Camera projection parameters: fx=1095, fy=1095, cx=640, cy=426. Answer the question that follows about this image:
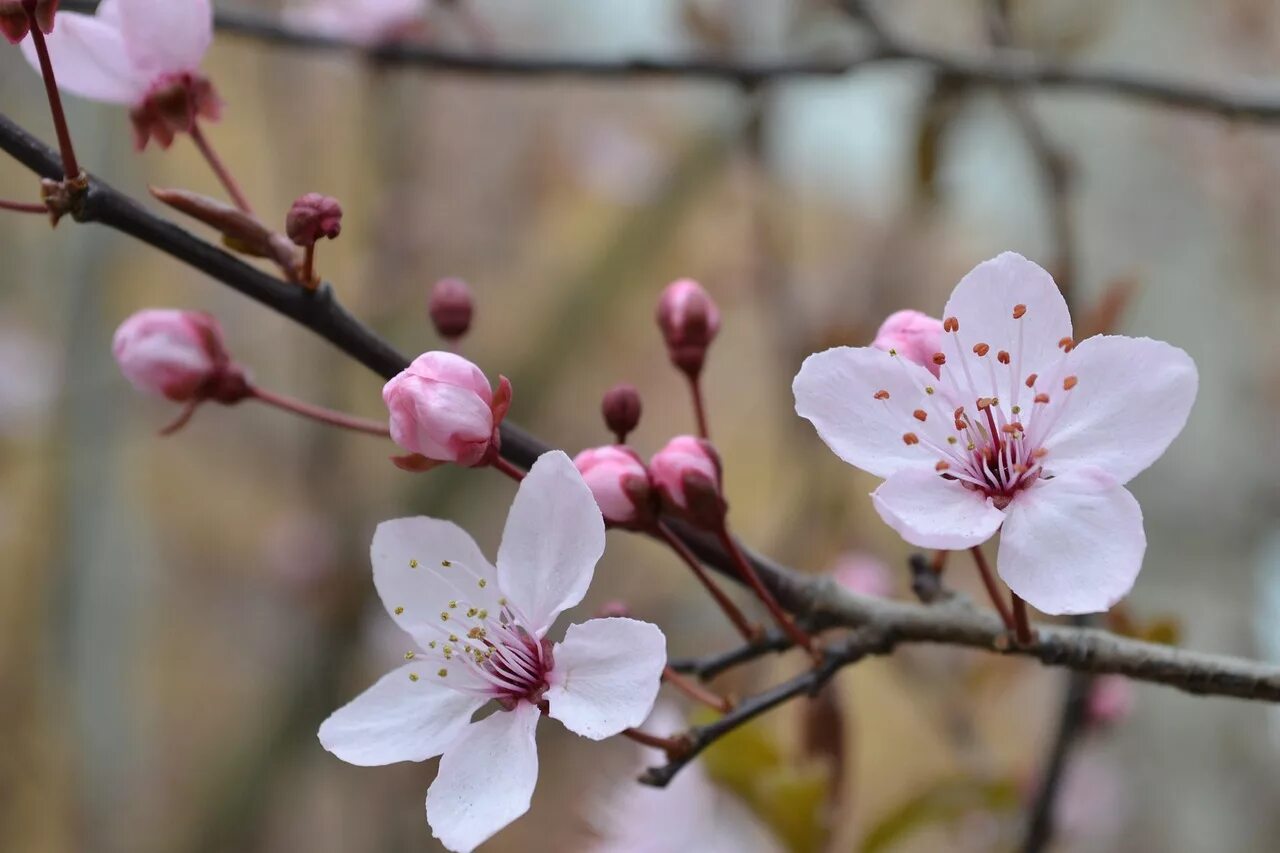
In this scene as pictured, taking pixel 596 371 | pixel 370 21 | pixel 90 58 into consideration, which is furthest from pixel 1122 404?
pixel 596 371

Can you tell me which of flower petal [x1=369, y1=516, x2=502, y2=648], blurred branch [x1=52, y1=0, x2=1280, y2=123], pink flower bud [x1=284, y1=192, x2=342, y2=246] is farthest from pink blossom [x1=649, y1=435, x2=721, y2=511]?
blurred branch [x1=52, y1=0, x2=1280, y2=123]

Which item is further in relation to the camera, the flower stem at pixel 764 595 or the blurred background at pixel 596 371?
the blurred background at pixel 596 371

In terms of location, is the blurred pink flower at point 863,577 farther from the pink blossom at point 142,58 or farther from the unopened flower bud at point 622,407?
the pink blossom at point 142,58

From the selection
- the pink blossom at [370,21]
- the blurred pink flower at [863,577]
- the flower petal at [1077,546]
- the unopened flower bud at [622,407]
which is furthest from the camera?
the pink blossom at [370,21]

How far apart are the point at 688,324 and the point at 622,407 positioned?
0.36 feet

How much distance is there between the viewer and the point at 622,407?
26.4 inches

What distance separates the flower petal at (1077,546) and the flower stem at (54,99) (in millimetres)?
509

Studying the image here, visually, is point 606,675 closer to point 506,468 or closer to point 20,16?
point 506,468

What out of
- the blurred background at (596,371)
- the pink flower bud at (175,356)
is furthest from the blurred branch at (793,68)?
the pink flower bud at (175,356)

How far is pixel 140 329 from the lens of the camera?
69 cm

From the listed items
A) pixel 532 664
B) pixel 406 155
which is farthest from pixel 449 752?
pixel 406 155

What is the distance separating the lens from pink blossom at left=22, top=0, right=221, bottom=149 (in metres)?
0.70

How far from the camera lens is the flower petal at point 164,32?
2.28ft

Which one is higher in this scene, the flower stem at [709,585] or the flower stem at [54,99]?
the flower stem at [54,99]
